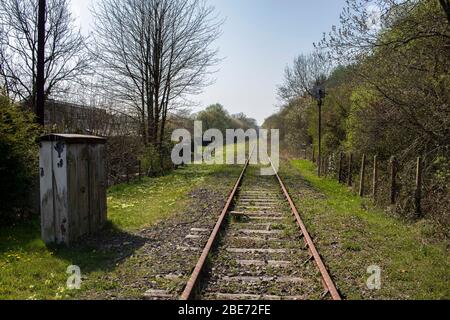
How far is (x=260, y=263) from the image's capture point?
255 inches

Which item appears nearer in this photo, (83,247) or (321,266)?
(321,266)

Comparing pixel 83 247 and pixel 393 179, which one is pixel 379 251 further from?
pixel 83 247

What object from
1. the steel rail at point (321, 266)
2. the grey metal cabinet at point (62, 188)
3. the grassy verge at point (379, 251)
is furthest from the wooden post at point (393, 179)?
the grey metal cabinet at point (62, 188)

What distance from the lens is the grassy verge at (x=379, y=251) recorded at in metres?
5.40

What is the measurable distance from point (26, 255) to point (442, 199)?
825 centimetres

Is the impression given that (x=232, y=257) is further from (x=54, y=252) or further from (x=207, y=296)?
(x=54, y=252)

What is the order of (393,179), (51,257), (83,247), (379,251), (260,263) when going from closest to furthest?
(260,263), (51,257), (379,251), (83,247), (393,179)

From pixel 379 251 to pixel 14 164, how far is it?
735cm

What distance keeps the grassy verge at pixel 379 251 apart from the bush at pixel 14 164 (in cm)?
618

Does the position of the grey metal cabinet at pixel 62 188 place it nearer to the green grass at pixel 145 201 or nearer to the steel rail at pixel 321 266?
the green grass at pixel 145 201

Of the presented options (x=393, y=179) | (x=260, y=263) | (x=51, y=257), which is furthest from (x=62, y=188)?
(x=393, y=179)

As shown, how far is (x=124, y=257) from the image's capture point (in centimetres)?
682

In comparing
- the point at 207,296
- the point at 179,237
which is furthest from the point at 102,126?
the point at 207,296

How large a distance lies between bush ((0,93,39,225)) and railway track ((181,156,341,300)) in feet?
14.0
